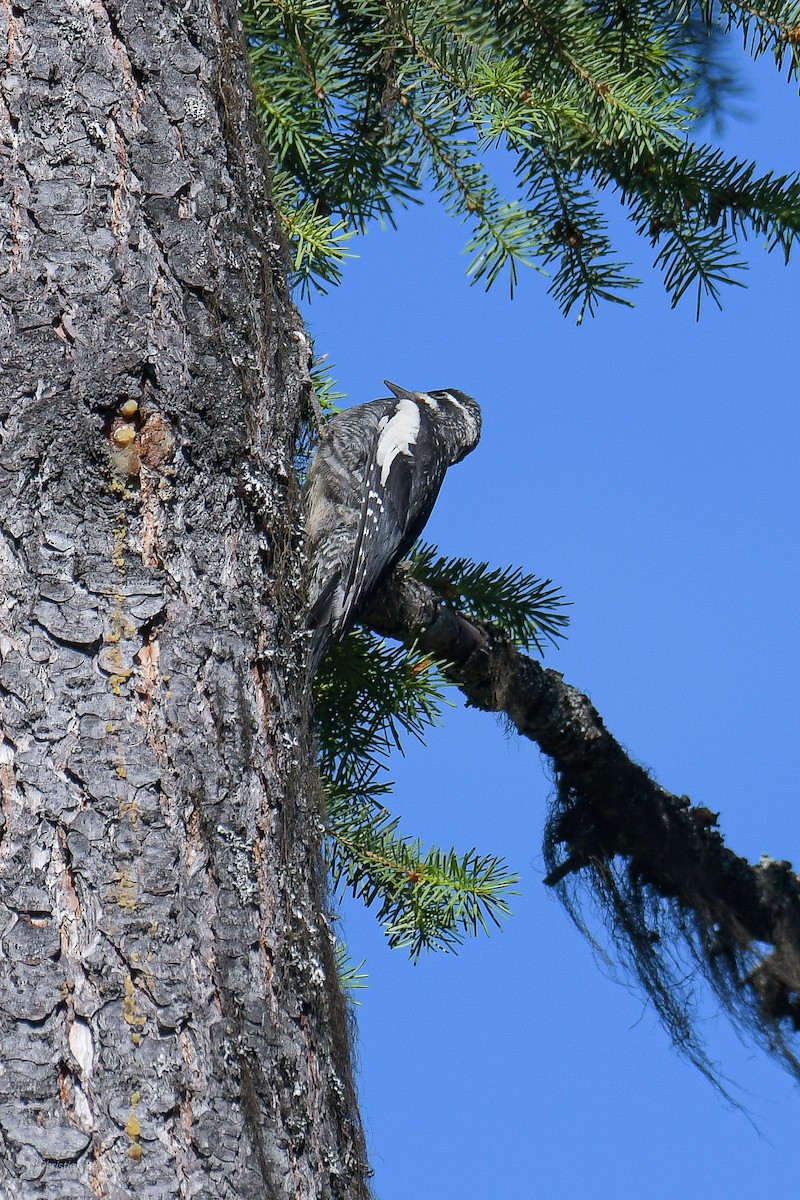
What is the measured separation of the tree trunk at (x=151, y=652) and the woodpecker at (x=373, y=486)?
2.54 feet

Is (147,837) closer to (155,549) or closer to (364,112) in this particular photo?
(155,549)

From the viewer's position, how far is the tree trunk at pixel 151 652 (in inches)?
41.6

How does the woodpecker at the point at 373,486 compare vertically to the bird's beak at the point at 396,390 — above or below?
below

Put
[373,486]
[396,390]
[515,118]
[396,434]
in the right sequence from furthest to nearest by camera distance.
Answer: [396,390] → [396,434] → [373,486] → [515,118]

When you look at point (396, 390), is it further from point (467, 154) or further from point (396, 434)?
point (467, 154)

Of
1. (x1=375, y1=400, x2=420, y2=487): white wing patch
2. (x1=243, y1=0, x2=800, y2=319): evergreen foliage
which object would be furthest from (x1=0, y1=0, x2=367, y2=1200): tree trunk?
(x1=375, y1=400, x2=420, y2=487): white wing patch

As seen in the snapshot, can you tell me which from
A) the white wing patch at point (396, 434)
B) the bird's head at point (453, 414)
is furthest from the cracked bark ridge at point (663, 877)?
the bird's head at point (453, 414)

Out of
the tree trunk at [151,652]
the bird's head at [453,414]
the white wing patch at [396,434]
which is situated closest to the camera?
the tree trunk at [151,652]

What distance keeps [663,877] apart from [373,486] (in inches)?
47.5

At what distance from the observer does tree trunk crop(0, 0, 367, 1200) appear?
106 cm

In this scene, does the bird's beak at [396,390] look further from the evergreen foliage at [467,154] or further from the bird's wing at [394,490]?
the evergreen foliage at [467,154]

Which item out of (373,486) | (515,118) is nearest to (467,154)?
(515,118)

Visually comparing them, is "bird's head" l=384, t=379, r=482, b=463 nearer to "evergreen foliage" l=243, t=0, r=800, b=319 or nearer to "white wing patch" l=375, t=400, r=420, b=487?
"white wing patch" l=375, t=400, r=420, b=487

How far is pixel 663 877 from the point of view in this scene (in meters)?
2.62
